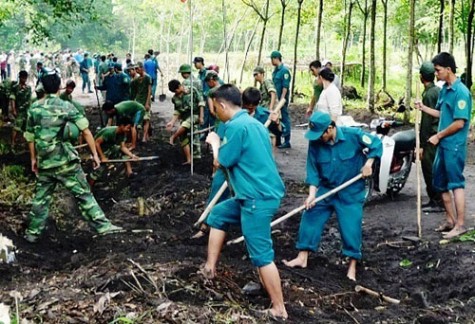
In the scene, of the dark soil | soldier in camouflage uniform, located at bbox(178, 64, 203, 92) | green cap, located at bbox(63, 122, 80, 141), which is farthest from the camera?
soldier in camouflage uniform, located at bbox(178, 64, 203, 92)

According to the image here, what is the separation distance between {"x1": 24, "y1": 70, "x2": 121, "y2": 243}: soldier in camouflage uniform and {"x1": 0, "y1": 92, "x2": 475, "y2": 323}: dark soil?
298 mm

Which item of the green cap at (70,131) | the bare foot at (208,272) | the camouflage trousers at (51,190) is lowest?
the bare foot at (208,272)

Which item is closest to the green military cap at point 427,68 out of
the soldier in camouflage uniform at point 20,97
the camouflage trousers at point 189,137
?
the camouflage trousers at point 189,137

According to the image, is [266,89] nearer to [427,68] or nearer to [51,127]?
[427,68]

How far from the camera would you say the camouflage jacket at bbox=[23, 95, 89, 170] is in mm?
7398

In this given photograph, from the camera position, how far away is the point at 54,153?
7508 millimetres

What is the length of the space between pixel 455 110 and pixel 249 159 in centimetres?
324

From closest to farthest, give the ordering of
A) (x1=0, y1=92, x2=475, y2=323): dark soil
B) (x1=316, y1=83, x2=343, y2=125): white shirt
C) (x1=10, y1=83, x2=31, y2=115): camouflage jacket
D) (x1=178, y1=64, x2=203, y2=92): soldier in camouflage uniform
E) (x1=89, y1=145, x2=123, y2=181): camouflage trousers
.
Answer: (x1=0, y1=92, x2=475, y2=323): dark soil < (x1=316, y1=83, x2=343, y2=125): white shirt < (x1=89, y1=145, x2=123, y2=181): camouflage trousers < (x1=178, y1=64, x2=203, y2=92): soldier in camouflage uniform < (x1=10, y1=83, x2=31, y2=115): camouflage jacket

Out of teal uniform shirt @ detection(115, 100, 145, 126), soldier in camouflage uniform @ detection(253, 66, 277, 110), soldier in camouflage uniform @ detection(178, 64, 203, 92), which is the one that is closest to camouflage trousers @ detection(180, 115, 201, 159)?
soldier in camouflage uniform @ detection(178, 64, 203, 92)

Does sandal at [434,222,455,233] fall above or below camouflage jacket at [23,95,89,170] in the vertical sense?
below

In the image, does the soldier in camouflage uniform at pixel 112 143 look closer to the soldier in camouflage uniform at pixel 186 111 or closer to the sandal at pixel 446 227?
the soldier in camouflage uniform at pixel 186 111

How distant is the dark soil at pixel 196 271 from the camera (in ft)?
16.3

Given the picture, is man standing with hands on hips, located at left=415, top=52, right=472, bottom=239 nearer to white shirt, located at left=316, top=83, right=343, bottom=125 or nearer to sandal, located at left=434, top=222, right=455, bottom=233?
sandal, located at left=434, top=222, right=455, bottom=233

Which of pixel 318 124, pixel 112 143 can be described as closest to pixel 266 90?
pixel 112 143
